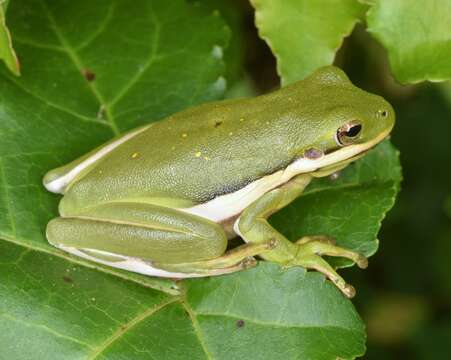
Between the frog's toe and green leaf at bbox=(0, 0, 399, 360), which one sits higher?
green leaf at bbox=(0, 0, 399, 360)

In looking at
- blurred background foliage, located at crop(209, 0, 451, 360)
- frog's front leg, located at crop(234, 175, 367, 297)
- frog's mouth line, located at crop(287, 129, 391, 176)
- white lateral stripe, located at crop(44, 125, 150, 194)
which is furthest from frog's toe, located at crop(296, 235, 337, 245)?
blurred background foliage, located at crop(209, 0, 451, 360)

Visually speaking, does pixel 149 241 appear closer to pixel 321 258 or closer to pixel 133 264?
pixel 133 264

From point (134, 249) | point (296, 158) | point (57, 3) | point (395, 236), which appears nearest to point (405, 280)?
point (395, 236)

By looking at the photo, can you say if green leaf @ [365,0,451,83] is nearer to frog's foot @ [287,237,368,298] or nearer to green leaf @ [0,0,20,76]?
frog's foot @ [287,237,368,298]

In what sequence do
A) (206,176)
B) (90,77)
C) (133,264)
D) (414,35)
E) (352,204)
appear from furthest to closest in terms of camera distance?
(90,77), (352,204), (206,176), (133,264), (414,35)

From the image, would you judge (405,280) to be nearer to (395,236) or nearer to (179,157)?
(395,236)

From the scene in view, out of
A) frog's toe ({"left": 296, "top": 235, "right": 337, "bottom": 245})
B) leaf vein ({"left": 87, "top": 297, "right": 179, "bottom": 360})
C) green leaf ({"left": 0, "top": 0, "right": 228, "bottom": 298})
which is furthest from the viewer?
green leaf ({"left": 0, "top": 0, "right": 228, "bottom": 298})

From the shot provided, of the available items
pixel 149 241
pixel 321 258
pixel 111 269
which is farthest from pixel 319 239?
pixel 111 269
